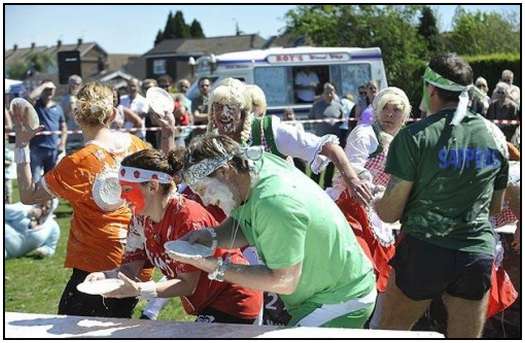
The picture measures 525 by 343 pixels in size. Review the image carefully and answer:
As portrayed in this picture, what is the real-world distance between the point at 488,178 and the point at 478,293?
0.48 m

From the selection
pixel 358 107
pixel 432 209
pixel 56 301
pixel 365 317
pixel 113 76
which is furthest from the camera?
pixel 113 76

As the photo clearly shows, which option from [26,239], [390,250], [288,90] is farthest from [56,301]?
[288,90]

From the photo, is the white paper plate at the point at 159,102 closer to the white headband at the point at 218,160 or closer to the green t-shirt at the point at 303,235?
the green t-shirt at the point at 303,235

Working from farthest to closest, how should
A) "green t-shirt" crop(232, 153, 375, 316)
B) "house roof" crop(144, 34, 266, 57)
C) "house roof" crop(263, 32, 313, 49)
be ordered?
"house roof" crop(144, 34, 266, 57)
"house roof" crop(263, 32, 313, 49)
"green t-shirt" crop(232, 153, 375, 316)

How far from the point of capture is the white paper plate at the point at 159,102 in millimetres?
4379

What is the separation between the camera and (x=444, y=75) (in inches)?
132

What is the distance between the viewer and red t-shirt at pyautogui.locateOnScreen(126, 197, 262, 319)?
3.01 meters

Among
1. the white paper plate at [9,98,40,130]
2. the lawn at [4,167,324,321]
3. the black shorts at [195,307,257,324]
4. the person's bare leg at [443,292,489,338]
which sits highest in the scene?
the white paper plate at [9,98,40,130]

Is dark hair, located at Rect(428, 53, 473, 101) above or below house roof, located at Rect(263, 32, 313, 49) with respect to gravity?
below

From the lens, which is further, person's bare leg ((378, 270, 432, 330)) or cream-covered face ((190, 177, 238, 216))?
person's bare leg ((378, 270, 432, 330))

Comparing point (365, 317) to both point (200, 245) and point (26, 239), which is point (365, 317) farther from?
point (26, 239)

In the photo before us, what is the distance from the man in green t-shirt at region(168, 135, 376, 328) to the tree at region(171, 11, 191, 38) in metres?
90.9

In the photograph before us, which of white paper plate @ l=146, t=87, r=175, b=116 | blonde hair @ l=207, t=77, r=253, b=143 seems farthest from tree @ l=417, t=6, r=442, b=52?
blonde hair @ l=207, t=77, r=253, b=143

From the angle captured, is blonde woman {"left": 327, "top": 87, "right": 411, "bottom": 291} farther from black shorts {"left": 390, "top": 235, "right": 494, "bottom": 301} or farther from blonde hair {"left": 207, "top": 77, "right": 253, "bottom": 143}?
black shorts {"left": 390, "top": 235, "right": 494, "bottom": 301}
